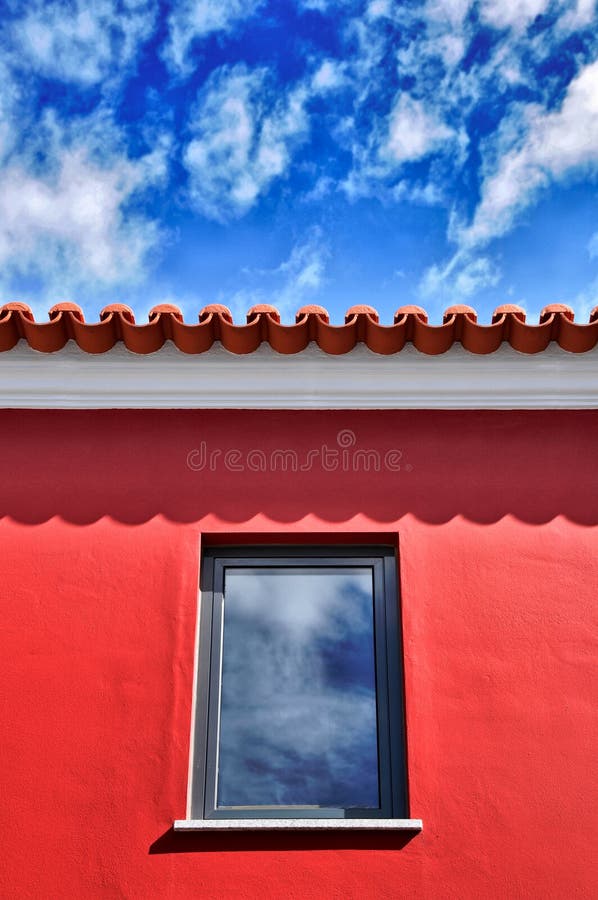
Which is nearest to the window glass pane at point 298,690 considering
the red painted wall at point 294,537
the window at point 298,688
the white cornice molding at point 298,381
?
the window at point 298,688

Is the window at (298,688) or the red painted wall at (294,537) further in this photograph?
the window at (298,688)

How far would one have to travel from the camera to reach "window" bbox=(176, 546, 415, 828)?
3.62 m

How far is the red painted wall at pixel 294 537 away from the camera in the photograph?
3350 mm

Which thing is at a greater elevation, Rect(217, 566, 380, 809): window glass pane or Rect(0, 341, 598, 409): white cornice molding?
Rect(0, 341, 598, 409): white cornice molding

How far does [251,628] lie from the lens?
3988 mm

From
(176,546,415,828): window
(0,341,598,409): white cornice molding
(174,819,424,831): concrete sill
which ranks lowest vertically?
(174,819,424,831): concrete sill

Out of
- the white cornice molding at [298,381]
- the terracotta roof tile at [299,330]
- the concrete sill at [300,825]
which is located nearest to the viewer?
the concrete sill at [300,825]

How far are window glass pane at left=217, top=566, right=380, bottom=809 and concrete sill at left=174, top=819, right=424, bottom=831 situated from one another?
0.24m

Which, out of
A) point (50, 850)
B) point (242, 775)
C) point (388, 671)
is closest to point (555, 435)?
point (388, 671)

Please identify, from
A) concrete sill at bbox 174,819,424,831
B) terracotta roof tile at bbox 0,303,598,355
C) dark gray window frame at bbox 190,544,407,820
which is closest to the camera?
concrete sill at bbox 174,819,424,831

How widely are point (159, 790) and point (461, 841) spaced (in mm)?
1180

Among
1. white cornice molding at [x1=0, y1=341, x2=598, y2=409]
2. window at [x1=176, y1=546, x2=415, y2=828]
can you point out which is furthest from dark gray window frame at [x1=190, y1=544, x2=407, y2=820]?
white cornice molding at [x1=0, y1=341, x2=598, y2=409]

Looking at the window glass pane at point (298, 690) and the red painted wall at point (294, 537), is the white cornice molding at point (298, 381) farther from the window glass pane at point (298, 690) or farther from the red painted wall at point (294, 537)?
the window glass pane at point (298, 690)

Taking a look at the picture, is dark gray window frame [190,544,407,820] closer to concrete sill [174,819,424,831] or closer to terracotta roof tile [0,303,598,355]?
concrete sill [174,819,424,831]
